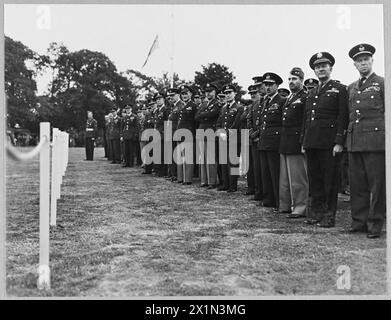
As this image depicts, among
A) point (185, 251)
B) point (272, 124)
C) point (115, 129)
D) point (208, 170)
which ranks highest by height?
point (115, 129)

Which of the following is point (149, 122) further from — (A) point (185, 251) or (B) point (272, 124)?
(A) point (185, 251)

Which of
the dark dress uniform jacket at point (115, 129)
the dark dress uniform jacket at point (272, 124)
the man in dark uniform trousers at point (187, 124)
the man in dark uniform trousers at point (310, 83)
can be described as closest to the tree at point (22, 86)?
the dark dress uniform jacket at point (272, 124)

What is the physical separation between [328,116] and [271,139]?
1192mm

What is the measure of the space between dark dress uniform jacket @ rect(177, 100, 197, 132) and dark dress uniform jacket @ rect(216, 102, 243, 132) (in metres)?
1.19

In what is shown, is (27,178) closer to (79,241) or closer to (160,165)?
(160,165)

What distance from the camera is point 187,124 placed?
380 inches

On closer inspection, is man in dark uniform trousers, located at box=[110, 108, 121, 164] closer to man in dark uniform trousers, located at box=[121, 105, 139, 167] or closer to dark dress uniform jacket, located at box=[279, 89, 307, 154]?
man in dark uniform trousers, located at box=[121, 105, 139, 167]

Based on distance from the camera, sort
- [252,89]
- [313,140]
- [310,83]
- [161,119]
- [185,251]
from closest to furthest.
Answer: [185,251] → [313,140] → [310,83] → [252,89] → [161,119]

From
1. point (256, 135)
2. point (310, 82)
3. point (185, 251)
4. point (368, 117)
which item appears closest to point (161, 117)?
point (256, 135)

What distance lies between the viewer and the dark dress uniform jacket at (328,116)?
5512mm

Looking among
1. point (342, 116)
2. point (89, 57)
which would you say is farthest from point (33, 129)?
point (342, 116)

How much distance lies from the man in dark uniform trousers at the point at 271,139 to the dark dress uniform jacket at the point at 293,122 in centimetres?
33

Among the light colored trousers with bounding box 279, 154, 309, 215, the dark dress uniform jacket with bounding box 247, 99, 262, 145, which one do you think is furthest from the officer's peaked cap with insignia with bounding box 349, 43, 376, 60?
the dark dress uniform jacket with bounding box 247, 99, 262, 145

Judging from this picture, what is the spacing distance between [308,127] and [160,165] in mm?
5846
